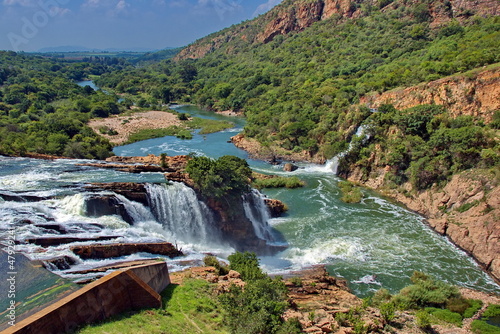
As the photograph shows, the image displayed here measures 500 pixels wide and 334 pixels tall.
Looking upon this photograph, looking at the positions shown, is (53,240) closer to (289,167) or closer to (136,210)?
(136,210)

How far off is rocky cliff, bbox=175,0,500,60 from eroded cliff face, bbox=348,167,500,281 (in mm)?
48119

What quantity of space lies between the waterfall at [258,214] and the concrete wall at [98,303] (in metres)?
11.9

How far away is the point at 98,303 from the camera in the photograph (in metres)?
9.63

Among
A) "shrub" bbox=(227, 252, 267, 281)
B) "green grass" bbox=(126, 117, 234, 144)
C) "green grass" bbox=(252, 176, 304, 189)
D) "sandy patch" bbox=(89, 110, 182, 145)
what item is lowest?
"shrub" bbox=(227, 252, 267, 281)

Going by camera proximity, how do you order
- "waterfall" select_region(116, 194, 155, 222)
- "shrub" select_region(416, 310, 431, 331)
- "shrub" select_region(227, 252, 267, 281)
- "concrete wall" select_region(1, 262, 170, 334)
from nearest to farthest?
"concrete wall" select_region(1, 262, 170, 334) → "shrub" select_region(416, 310, 431, 331) → "shrub" select_region(227, 252, 267, 281) → "waterfall" select_region(116, 194, 155, 222)

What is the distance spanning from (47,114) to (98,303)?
5611cm

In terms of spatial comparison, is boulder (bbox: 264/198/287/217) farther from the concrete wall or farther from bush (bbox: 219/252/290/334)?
the concrete wall

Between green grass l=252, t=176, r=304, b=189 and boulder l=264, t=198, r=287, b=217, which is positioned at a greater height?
green grass l=252, t=176, r=304, b=189

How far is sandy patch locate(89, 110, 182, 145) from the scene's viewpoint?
175ft

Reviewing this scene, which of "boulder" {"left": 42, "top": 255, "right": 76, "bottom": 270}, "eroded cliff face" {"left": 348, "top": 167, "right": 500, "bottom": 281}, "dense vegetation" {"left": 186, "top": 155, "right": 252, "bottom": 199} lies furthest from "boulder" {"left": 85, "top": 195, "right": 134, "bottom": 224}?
"eroded cliff face" {"left": 348, "top": 167, "right": 500, "bottom": 281}

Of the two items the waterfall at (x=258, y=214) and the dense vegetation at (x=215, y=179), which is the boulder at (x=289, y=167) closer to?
the waterfall at (x=258, y=214)

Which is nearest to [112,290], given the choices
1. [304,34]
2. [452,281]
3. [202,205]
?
[202,205]

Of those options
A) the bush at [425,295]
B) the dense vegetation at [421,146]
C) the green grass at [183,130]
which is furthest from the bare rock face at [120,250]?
the green grass at [183,130]

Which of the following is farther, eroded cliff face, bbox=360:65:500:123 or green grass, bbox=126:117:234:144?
green grass, bbox=126:117:234:144
